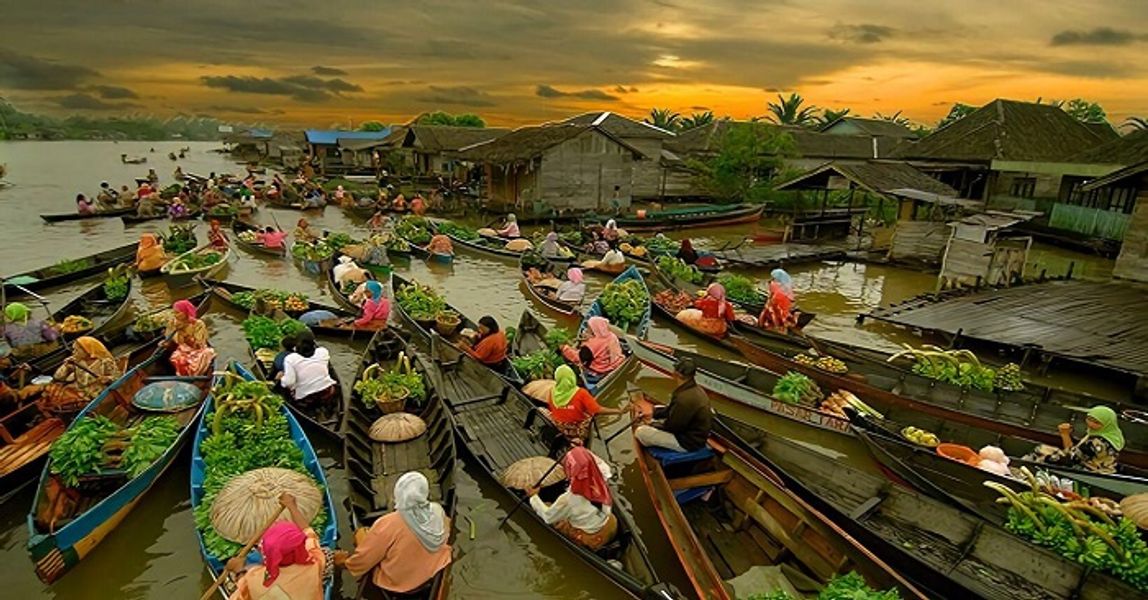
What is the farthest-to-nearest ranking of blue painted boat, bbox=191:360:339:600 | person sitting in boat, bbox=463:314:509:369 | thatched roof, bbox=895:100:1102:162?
thatched roof, bbox=895:100:1102:162
person sitting in boat, bbox=463:314:509:369
blue painted boat, bbox=191:360:339:600

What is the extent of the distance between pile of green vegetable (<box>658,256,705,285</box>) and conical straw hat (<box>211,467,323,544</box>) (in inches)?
540

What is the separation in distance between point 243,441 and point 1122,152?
31420mm

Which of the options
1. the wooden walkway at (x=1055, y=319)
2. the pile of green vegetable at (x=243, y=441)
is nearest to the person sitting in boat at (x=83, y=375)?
the pile of green vegetable at (x=243, y=441)

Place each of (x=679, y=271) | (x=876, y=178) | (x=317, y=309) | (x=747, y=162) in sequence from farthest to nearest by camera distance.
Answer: (x=747, y=162) → (x=876, y=178) → (x=679, y=271) → (x=317, y=309)

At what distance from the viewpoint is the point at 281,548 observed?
4523mm

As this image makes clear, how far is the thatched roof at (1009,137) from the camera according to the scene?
27219 mm

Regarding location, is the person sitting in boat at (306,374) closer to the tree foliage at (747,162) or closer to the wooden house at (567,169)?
the wooden house at (567,169)

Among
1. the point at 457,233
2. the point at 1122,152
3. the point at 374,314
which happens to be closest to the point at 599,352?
the point at 374,314

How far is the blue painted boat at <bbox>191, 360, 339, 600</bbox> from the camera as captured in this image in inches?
219

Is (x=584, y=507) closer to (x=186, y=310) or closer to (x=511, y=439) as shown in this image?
(x=511, y=439)

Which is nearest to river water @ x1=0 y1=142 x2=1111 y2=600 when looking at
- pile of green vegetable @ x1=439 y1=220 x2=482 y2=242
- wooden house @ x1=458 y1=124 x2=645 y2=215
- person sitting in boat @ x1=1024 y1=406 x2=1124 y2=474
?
pile of green vegetable @ x1=439 y1=220 x2=482 y2=242

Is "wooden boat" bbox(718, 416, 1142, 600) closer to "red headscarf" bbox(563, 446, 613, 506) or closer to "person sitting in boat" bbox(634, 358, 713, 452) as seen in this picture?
"person sitting in boat" bbox(634, 358, 713, 452)

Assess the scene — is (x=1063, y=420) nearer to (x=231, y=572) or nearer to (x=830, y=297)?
(x=830, y=297)

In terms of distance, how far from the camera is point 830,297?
19.4 metres
